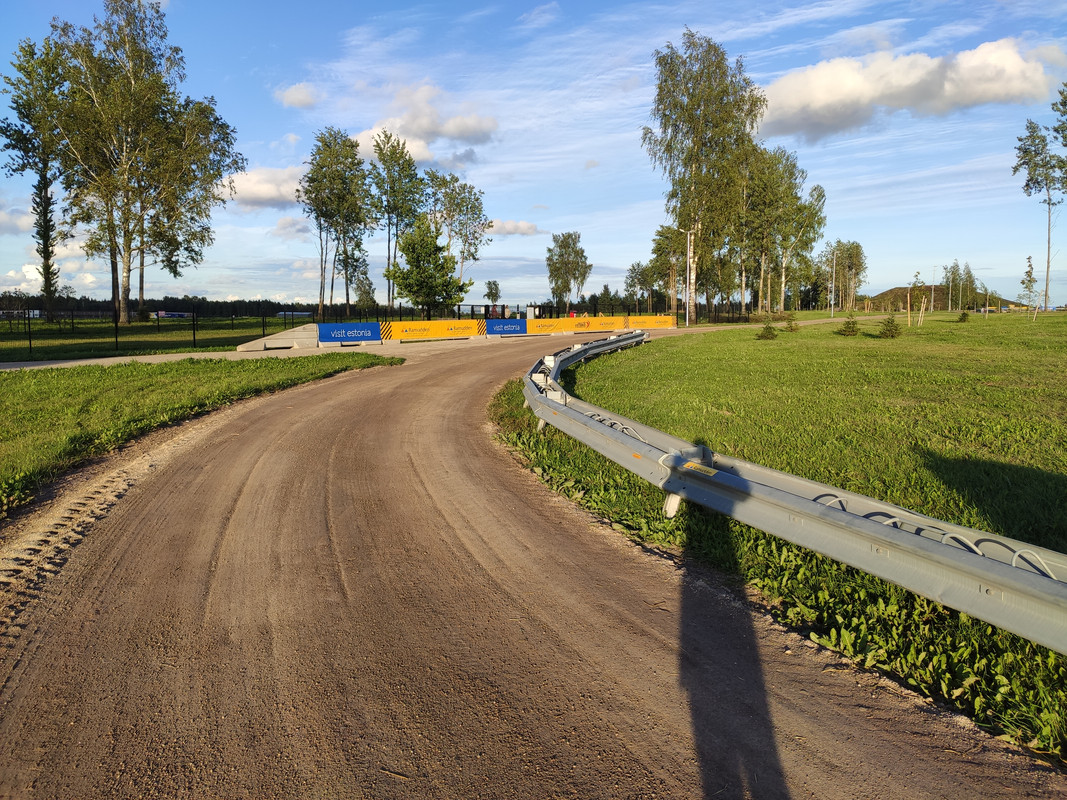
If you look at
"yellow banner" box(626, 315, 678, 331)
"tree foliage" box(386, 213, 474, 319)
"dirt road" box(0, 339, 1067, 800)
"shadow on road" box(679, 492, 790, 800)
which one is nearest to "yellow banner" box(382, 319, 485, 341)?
"tree foliage" box(386, 213, 474, 319)

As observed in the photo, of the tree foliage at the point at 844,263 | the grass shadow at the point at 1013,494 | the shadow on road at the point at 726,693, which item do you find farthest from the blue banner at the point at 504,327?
the tree foliage at the point at 844,263

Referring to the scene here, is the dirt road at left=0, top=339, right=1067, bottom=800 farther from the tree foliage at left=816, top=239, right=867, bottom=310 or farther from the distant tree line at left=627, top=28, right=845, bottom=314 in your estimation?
the tree foliage at left=816, top=239, right=867, bottom=310

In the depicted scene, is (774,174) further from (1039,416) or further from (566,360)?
(1039,416)

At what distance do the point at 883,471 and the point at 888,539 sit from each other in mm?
3271

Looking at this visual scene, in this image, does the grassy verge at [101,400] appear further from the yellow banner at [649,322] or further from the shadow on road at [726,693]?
the yellow banner at [649,322]

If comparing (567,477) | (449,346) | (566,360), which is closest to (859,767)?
(567,477)

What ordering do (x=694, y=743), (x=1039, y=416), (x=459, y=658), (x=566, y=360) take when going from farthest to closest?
(x=566, y=360) < (x=1039, y=416) < (x=459, y=658) < (x=694, y=743)

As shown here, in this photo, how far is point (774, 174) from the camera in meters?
52.4

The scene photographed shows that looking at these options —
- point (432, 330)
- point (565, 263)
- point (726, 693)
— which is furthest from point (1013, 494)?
point (565, 263)

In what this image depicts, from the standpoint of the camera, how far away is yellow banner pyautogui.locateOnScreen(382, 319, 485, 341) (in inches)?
1193

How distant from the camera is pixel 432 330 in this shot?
105ft

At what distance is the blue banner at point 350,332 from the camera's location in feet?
90.0

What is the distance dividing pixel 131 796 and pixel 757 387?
1138cm

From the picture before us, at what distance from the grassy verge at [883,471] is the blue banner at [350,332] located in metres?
16.5
